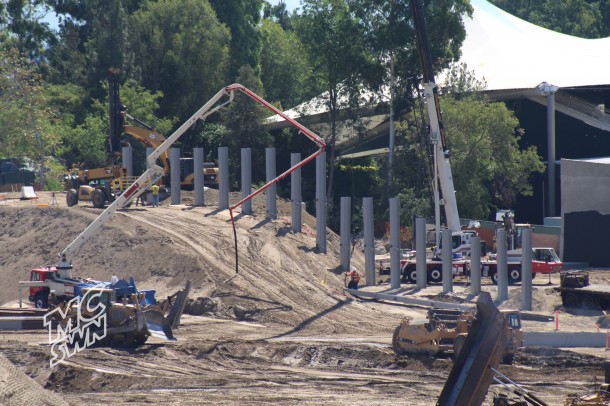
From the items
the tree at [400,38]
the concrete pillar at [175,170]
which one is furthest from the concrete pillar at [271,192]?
the tree at [400,38]

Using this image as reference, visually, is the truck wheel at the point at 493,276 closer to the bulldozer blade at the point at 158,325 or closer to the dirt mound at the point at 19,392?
the bulldozer blade at the point at 158,325

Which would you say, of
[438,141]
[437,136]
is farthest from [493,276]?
[437,136]

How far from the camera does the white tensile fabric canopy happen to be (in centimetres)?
6334

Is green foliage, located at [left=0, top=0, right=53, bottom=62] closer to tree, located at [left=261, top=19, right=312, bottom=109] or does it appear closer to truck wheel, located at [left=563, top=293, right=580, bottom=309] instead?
tree, located at [left=261, top=19, right=312, bottom=109]

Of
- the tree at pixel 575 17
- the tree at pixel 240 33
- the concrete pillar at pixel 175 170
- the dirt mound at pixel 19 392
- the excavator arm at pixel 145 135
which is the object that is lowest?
the dirt mound at pixel 19 392

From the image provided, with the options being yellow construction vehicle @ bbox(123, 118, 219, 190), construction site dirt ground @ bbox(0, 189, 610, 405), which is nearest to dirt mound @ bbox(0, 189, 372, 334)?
construction site dirt ground @ bbox(0, 189, 610, 405)

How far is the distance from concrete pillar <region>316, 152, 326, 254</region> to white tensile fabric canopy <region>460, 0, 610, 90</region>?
20211 millimetres

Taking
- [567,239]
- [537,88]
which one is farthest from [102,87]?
[567,239]

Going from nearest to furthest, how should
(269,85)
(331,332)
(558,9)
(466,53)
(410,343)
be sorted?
(410,343) < (331,332) < (466,53) < (269,85) < (558,9)

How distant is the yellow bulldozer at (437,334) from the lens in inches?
1091

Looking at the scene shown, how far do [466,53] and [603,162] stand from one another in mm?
19709

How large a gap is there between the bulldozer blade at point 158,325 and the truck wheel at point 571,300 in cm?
1460

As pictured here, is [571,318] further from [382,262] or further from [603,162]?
[603,162]

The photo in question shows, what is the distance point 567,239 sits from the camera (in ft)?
161
